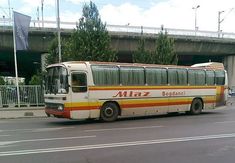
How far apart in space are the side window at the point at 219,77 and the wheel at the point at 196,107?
212 centimetres

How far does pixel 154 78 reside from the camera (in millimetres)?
21328

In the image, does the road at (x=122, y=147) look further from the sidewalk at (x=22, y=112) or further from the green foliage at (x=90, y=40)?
the green foliage at (x=90, y=40)

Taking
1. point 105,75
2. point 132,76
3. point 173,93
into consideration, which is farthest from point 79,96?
point 173,93

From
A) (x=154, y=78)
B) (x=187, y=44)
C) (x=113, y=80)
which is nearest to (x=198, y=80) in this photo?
(x=154, y=78)

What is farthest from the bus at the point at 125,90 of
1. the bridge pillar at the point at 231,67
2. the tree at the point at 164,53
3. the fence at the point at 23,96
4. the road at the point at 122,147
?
the bridge pillar at the point at 231,67

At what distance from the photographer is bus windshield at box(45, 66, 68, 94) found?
1748cm

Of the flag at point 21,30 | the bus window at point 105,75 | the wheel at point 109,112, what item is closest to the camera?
the bus window at point 105,75

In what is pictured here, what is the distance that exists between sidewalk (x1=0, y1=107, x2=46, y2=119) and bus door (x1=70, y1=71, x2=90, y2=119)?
682 cm

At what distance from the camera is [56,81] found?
17922mm

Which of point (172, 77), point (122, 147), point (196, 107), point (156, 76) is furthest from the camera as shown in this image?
point (196, 107)

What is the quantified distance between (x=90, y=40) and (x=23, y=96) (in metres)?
6.17

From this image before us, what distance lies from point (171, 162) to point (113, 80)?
36.4 ft

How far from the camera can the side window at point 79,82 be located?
17.7m

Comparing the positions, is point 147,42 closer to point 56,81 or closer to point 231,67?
point 231,67
